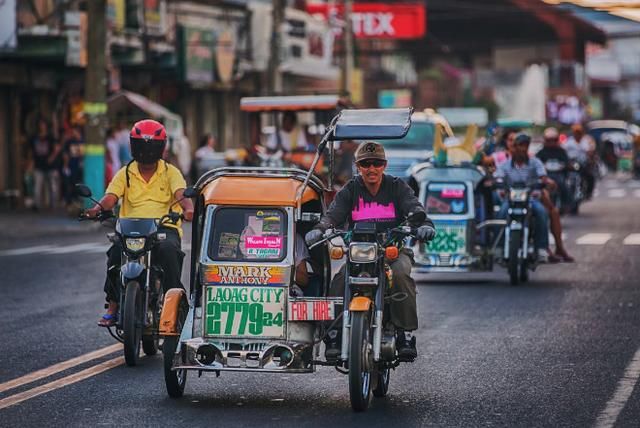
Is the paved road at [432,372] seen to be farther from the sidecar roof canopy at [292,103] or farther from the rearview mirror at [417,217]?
the sidecar roof canopy at [292,103]

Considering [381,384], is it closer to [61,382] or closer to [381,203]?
[381,203]

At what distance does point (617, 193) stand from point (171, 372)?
3892 centimetres

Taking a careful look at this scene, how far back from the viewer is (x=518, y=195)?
18.9 metres

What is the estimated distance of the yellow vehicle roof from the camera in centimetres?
1052

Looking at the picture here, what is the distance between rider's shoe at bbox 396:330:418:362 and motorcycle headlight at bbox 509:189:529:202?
852 centimetres

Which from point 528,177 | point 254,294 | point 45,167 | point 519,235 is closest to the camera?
point 254,294

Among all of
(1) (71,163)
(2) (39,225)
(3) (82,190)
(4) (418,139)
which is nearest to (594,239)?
(4) (418,139)

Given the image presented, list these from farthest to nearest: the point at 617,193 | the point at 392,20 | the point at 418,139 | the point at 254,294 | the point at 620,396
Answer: the point at 392,20, the point at 617,193, the point at 418,139, the point at 620,396, the point at 254,294

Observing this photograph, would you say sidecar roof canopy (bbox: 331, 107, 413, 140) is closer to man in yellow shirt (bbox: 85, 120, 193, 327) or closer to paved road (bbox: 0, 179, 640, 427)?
paved road (bbox: 0, 179, 640, 427)

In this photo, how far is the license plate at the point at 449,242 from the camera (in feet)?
61.2

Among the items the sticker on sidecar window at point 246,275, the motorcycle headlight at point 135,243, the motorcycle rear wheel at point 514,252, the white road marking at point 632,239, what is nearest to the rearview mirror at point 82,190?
the motorcycle headlight at point 135,243

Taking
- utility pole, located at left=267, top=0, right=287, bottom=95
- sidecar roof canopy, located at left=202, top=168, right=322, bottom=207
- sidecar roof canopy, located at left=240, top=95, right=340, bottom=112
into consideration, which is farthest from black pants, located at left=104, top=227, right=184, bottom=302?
utility pole, located at left=267, top=0, right=287, bottom=95

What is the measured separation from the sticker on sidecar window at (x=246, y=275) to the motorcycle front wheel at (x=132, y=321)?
150 centimetres

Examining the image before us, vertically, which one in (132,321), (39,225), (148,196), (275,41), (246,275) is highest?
(275,41)
